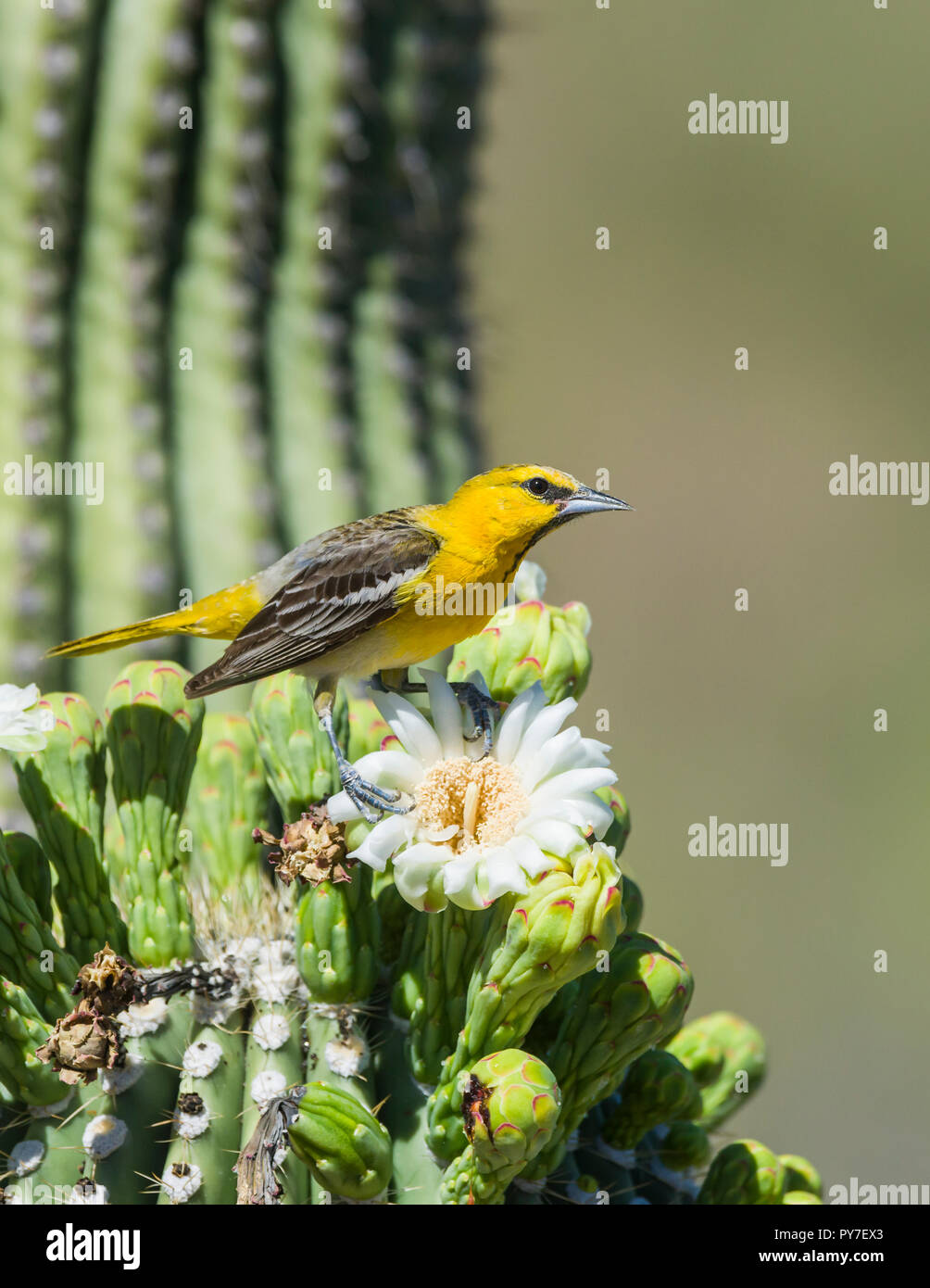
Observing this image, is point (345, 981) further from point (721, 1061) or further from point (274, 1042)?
point (721, 1061)

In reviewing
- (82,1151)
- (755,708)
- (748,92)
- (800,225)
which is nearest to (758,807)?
(755,708)

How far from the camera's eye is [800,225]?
8.08 m

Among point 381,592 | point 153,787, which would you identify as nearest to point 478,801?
point 153,787

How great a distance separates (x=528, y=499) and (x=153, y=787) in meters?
0.81

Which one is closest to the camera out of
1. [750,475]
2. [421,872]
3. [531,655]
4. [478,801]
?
[421,872]

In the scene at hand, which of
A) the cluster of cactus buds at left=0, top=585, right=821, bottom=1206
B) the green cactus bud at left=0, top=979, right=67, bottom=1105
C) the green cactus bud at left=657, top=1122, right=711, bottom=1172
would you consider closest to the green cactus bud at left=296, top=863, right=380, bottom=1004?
the cluster of cactus buds at left=0, top=585, right=821, bottom=1206

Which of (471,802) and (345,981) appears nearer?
(471,802)

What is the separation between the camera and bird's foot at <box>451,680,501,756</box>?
5.62 feet

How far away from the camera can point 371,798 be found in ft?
5.49

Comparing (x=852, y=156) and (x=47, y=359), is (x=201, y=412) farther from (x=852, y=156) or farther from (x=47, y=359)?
(x=852, y=156)

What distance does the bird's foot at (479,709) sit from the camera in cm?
171

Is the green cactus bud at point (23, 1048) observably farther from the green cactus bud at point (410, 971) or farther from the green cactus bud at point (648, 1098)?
the green cactus bud at point (648, 1098)

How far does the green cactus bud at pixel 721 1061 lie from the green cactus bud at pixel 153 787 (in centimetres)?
91
